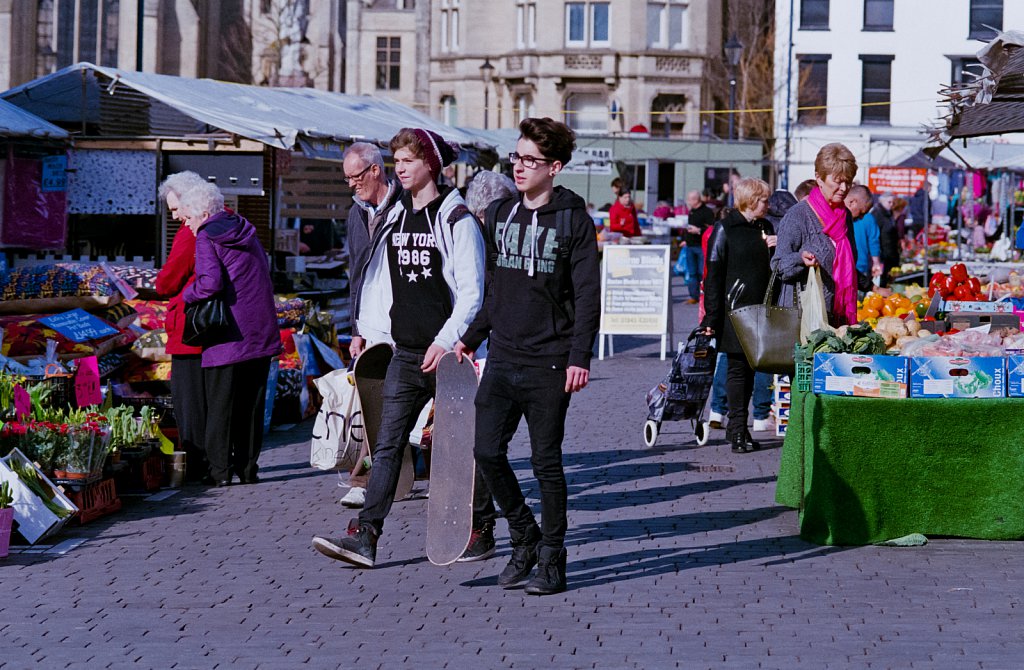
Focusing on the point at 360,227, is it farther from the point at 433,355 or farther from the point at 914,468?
the point at 914,468

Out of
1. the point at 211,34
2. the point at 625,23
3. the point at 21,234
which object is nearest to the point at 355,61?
the point at 211,34

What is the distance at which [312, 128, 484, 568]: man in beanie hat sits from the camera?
705cm

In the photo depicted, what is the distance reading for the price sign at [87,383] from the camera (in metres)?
9.76

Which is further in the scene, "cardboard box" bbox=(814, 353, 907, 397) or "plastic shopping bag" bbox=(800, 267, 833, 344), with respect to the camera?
"plastic shopping bag" bbox=(800, 267, 833, 344)

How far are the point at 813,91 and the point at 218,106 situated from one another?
44961 millimetres

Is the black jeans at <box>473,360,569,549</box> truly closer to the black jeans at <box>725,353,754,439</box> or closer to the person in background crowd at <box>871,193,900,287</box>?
the black jeans at <box>725,353,754,439</box>

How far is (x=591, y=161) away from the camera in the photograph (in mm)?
38781

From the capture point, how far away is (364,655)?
5754 millimetres

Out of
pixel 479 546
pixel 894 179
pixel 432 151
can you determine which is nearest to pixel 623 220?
pixel 894 179

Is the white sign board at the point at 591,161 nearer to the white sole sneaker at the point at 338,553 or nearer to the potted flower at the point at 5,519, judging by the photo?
the potted flower at the point at 5,519

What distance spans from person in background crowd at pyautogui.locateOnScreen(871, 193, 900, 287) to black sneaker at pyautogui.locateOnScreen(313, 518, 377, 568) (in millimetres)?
15585

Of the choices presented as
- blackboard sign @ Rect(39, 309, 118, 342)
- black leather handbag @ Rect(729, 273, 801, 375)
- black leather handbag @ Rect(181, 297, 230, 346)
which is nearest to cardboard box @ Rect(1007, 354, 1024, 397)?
black leather handbag @ Rect(729, 273, 801, 375)

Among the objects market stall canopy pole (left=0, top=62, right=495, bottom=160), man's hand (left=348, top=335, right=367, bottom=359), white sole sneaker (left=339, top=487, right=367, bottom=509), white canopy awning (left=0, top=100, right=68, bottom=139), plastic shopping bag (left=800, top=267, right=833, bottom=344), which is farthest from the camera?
market stall canopy pole (left=0, top=62, right=495, bottom=160)

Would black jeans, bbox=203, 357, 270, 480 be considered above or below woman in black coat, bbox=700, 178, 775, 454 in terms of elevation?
below
